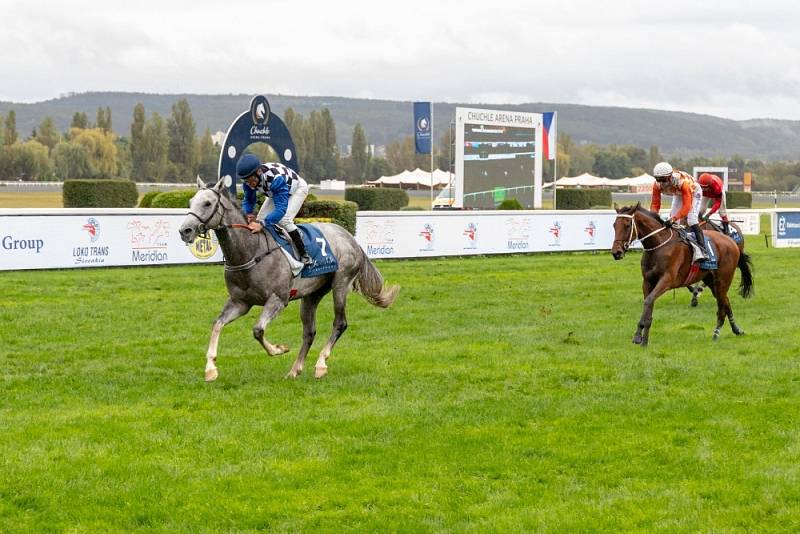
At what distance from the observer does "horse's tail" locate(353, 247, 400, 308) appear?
441 inches

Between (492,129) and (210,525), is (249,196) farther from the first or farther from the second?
(492,129)

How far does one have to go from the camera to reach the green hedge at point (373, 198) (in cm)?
4144

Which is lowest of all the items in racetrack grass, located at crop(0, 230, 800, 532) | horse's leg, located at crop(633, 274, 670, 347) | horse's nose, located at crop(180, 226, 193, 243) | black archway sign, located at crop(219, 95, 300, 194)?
racetrack grass, located at crop(0, 230, 800, 532)

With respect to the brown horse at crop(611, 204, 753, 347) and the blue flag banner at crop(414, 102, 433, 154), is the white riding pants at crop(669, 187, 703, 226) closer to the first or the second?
the brown horse at crop(611, 204, 753, 347)

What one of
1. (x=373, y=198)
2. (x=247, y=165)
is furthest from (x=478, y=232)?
(x=247, y=165)

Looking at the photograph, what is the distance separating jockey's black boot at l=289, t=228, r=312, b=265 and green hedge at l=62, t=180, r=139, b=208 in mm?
23610

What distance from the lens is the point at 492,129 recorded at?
3794cm

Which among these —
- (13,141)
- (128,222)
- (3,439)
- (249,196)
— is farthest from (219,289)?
(13,141)

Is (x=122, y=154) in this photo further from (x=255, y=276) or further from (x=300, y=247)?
(x=255, y=276)

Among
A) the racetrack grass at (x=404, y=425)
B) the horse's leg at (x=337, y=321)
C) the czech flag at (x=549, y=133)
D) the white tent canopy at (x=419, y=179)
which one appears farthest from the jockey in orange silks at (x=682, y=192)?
the white tent canopy at (x=419, y=179)

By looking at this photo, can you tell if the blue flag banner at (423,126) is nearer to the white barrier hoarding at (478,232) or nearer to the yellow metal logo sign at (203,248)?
the white barrier hoarding at (478,232)

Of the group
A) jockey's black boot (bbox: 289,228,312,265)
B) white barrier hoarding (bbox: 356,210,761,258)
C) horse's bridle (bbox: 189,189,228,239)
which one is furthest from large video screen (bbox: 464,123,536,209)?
horse's bridle (bbox: 189,189,228,239)

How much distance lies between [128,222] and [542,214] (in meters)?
11.8

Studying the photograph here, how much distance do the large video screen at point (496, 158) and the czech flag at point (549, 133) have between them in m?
4.05
